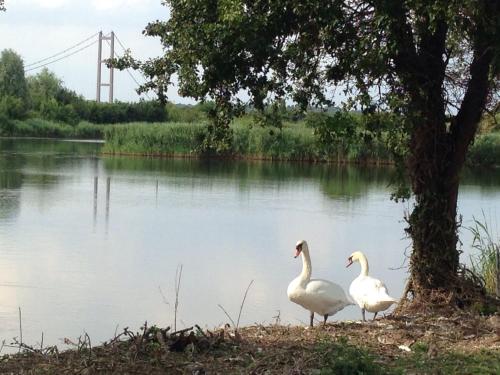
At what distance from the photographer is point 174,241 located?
63.9 ft

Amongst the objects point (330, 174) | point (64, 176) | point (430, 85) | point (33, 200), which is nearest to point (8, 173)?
point (64, 176)

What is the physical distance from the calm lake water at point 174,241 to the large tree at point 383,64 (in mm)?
788

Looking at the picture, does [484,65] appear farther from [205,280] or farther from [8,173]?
[8,173]

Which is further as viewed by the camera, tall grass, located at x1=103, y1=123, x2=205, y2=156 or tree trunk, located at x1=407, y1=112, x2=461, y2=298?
tall grass, located at x1=103, y1=123, x2=205, y2=156

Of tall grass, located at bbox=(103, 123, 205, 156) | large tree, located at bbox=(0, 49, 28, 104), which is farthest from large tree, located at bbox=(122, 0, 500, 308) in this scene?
large tree, located at bbox=(0, 49, 28, 104)

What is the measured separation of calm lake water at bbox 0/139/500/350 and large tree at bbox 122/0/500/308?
788 mm

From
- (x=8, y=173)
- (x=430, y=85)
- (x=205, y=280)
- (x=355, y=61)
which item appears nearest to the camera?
(x=355, y=61)

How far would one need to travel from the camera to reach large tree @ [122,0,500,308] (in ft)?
24.5

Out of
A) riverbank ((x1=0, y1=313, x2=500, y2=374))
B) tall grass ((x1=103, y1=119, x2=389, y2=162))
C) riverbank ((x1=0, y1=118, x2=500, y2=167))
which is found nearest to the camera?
riverbank ((x1=0, y1=313, x2=500, y2=374))

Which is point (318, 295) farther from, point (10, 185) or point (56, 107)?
point (56, 107)

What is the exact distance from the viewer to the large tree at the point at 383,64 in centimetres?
748

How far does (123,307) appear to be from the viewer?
1280 cm

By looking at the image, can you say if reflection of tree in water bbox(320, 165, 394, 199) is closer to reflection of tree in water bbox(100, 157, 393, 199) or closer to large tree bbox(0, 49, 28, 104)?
reflection of tree in water bbox(100, 157, 393, 199)

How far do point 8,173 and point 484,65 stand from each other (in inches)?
1109
